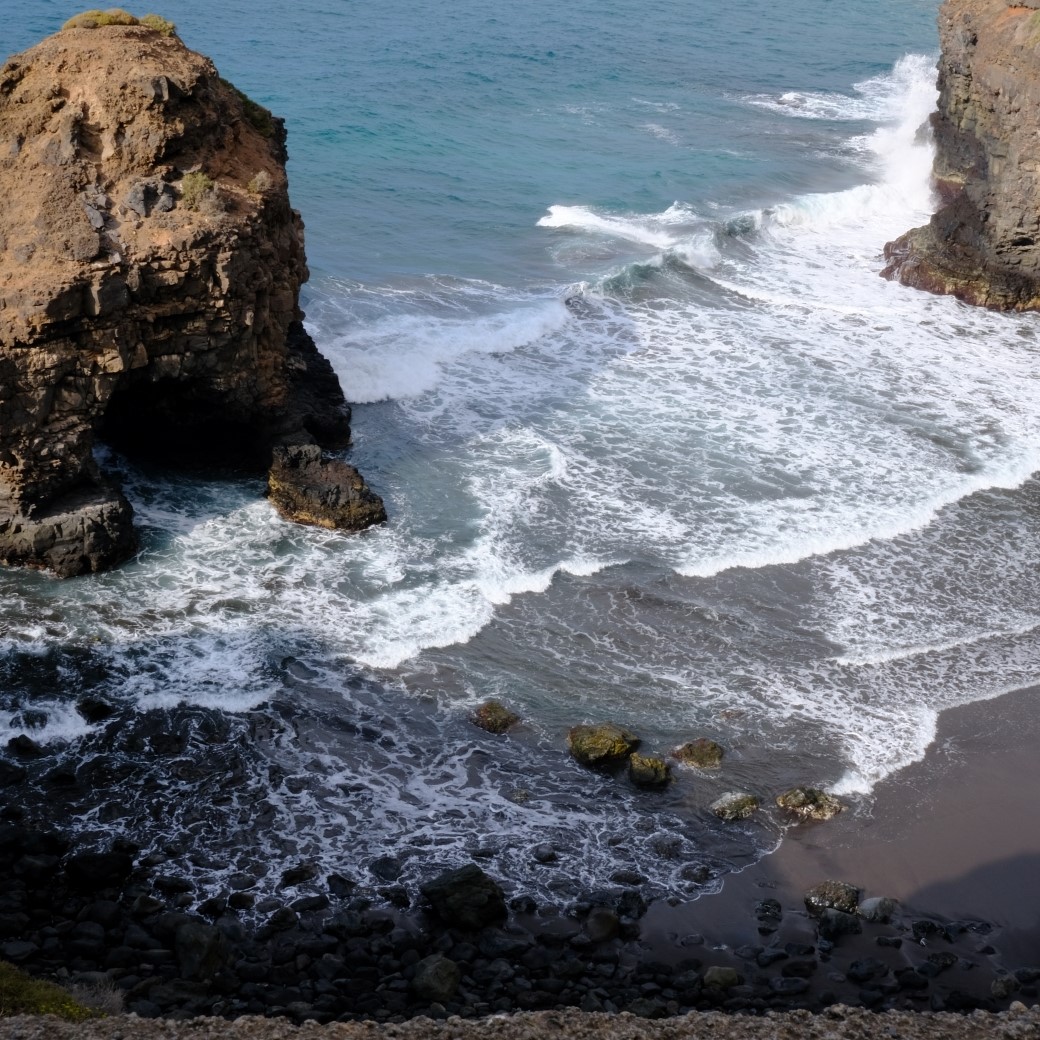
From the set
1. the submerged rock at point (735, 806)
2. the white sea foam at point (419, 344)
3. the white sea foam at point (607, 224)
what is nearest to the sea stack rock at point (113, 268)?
the white sea foam at point (419, 344)

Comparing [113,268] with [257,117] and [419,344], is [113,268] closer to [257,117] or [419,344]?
[257,117]

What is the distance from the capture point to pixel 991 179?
109 ft

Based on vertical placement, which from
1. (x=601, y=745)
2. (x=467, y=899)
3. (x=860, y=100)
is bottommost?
(x=467, y=899)

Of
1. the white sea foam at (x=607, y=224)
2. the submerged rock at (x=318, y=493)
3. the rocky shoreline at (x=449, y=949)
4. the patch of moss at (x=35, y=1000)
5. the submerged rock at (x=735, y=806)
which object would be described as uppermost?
the white sea foam at (x=607, y=224)

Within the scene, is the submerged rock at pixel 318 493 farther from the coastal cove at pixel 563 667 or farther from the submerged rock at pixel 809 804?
the submerged rock at pixel 809 804

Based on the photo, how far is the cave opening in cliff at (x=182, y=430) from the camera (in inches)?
840

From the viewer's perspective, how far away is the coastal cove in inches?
540

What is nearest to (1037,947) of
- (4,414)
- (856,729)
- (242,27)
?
(856,729)

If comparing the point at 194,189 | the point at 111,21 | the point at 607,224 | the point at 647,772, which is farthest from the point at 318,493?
the point at 607,224

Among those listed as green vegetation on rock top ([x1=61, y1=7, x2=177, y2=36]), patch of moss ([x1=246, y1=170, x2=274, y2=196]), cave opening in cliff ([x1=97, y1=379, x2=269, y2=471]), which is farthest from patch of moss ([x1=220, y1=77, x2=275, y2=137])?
cave opening in cliff ([x1=97, y1=379, x2=269, y2=471])

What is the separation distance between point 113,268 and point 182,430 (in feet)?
13.2

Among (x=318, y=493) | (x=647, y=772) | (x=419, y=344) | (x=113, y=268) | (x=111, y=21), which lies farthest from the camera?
(x=419, y=344)

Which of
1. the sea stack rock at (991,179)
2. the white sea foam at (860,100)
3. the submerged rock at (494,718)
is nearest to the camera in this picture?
the submerged rock at (494,718)

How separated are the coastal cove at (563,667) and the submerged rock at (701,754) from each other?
7.8 inches
